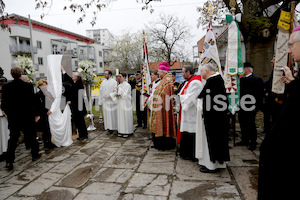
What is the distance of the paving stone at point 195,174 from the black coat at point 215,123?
252mm

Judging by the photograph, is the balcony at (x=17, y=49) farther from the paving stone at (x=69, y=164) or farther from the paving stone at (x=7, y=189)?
the paving stone at (x=7, y=189)

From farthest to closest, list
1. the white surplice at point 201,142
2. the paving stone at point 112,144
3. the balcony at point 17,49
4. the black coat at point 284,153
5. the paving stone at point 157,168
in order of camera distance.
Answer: the balcony at point 17,49 < the paving stone at point 112,144 < the paving stone at point 157,168 < the white surplice at point 201,142 < the black coat at point 284,153

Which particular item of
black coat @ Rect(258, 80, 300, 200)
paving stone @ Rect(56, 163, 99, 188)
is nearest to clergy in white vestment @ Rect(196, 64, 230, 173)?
paving stone @ Rect(56, 163, 99, 188)

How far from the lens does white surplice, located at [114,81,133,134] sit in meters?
6.49

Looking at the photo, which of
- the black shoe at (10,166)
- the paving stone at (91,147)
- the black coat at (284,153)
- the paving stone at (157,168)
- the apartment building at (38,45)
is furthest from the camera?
the apartment building at (38,45)

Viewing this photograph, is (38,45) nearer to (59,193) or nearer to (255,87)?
(59,193)

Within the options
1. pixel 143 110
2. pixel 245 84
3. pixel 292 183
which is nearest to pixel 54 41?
pixel 143 110

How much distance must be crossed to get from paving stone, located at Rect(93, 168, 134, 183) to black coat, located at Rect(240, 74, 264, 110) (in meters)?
3.31

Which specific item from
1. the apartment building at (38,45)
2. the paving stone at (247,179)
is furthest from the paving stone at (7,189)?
the apartment building at (38,45)

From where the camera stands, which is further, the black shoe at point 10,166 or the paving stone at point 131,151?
the paving stone at point 131,151

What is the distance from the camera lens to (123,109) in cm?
657

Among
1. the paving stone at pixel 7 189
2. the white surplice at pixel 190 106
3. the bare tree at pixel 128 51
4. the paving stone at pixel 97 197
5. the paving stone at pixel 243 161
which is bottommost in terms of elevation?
the paving stone at pixel 7 189

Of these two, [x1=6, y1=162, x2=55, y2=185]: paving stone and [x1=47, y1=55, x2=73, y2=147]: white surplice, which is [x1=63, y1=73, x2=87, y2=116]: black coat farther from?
[x1=6, y1=162, x2=55, y2=185]: paving stone

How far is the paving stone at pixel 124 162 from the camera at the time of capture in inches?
166
